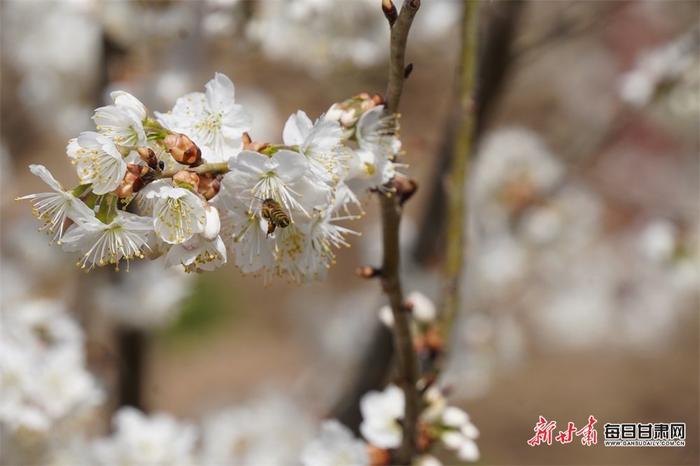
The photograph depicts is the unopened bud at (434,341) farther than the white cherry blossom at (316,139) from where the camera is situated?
Yes

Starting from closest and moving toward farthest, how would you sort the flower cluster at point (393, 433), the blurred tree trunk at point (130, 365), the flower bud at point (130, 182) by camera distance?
1. the flower bud at point (130, 182)
2. the flower cluster at point (393, 433)
3. the blurred tree trunk at point (130, 365)

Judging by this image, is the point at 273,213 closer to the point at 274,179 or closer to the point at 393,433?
the point at 274,179

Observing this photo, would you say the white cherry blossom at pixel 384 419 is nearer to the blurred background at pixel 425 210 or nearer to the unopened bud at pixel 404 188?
the unopened bud at pixel 404 188

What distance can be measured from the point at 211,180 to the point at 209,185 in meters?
0.01

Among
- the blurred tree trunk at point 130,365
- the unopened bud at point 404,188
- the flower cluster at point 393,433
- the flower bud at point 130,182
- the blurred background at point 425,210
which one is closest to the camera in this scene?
the flower bud at point 130,182

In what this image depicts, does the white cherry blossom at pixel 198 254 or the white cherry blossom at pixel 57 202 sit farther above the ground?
the white cherry blossom at pixel 57 202

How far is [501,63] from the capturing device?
2.51 m

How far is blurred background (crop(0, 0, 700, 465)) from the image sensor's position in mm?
2467

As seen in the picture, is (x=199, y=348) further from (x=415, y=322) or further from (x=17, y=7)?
(x=415, y=322)

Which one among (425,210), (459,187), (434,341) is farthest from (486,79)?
(434,341)

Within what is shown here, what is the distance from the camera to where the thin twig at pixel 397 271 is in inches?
42.2

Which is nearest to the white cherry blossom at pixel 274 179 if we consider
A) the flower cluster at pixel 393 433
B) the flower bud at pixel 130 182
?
the flower bud at pixel 130 182

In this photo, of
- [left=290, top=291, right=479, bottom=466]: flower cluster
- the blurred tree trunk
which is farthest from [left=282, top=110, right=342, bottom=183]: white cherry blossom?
the blurred tree trunk

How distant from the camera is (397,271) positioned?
4.08ft
